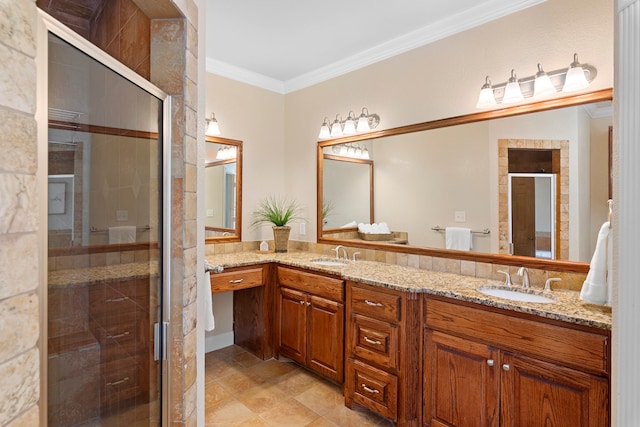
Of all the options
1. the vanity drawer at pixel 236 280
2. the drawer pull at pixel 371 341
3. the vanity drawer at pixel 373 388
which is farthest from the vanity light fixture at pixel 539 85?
the vanity drawer at pixel 236 280

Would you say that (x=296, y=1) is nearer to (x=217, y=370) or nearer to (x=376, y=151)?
(x=376, y=151)

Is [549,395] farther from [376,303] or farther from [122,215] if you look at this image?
[122,215]

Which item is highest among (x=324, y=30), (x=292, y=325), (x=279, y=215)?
(x=324, y=30)

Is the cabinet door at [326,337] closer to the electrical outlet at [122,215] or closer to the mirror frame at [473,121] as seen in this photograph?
the mirror frame at [473,121]

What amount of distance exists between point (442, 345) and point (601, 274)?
0.83 meters

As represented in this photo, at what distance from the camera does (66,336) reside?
0.95m

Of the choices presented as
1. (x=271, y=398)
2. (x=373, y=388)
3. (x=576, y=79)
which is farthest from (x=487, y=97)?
(x=271, y=398)

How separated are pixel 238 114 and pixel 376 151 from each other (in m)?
1.41

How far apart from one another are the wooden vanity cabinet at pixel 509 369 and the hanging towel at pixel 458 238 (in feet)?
2.06

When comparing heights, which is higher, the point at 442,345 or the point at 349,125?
the point at 349,125

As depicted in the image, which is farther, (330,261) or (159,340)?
(330,261)

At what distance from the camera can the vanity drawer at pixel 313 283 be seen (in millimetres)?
2432

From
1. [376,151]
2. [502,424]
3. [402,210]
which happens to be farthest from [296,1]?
[502,424]

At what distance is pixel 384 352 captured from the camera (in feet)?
6.79
